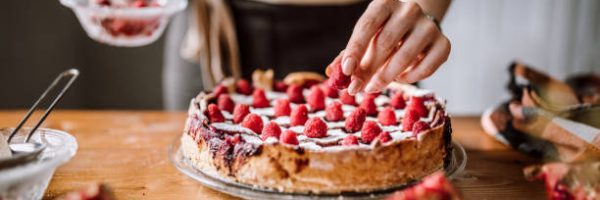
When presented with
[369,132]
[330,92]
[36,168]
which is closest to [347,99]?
[330,92]

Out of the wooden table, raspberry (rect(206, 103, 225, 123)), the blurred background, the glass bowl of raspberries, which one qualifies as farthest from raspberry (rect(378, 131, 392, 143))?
the blurred background

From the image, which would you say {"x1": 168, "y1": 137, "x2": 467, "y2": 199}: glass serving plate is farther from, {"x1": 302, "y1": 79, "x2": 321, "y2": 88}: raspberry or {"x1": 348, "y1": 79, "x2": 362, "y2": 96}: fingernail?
{"x1": 302, "y1": 79, "x2": 321, "y2": 88}: raspberry

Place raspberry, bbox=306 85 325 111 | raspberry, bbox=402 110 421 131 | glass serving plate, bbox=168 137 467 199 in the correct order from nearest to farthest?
glass serving plate, bbox=168 137 467 199, raspberry, bbox=402 110 421 131, raspberry, bbox=306 85 325 111

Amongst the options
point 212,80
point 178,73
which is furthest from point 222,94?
point 178,73

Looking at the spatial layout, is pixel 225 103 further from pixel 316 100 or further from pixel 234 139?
pixel 234 139

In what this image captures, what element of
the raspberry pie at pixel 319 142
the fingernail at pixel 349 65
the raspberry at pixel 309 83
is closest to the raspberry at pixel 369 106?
the raspberry pie at pixel 319 142

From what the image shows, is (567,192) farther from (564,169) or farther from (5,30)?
(5,30)

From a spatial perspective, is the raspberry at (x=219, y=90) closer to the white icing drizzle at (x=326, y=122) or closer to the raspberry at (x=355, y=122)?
the white icing drizzle at (x=326, y=122)
